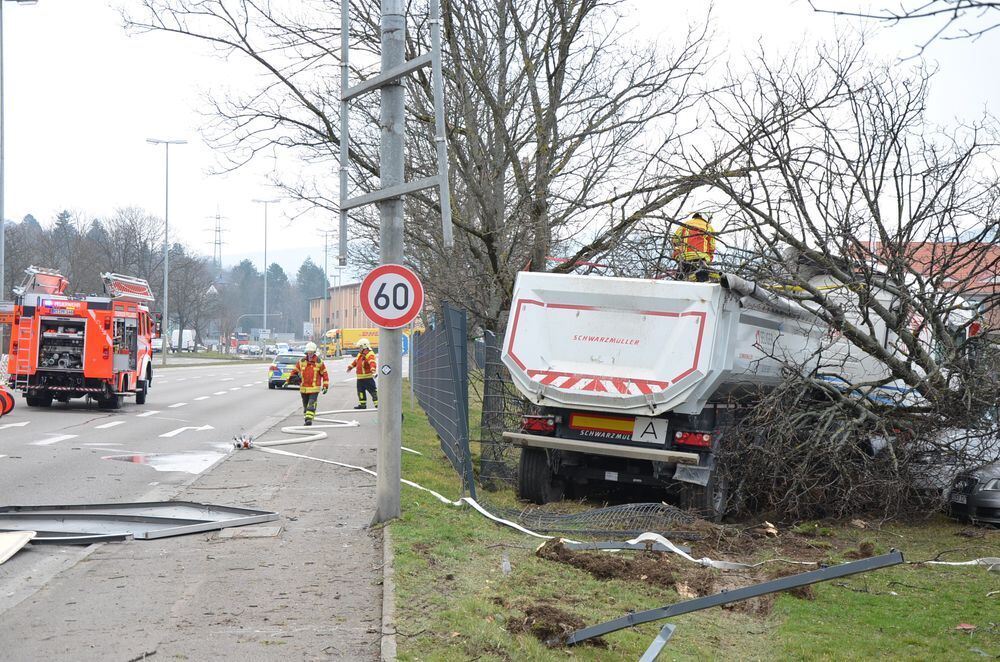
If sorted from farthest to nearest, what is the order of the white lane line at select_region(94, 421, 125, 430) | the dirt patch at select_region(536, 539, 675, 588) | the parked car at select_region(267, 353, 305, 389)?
the parked car at select_region(267, 353, 305, 389), the white lane line at select_region(94, 421, 125, 430), the dirt patch at select_region(536, 539, 675, 588)

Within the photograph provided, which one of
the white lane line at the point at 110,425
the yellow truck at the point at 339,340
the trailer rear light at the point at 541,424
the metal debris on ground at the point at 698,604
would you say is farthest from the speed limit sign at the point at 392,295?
the yellow truck at the point at 339,340

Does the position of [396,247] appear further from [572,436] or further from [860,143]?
[860,143]

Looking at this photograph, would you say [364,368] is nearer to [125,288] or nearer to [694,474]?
[125,288]

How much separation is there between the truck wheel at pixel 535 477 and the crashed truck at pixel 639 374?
0.04 ft

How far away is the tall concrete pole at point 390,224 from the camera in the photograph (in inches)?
348

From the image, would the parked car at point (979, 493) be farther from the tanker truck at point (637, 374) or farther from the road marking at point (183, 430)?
the road marking at point (183, 430)

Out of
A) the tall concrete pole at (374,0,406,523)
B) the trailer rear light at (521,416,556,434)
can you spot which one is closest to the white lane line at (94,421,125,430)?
the trailer rear light at (521,416,556,434)

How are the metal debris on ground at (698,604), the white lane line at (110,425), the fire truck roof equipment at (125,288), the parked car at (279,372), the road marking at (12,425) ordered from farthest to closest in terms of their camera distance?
the parked car at (279,372)
the fire truck roof equipment at (125,288)
the white lane line at (110,425)
the road marking at (12,425)
the metal debris on ground at (698,604)

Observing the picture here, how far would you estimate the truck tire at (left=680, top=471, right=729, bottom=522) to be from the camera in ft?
32.4

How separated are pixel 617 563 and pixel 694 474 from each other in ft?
8.60

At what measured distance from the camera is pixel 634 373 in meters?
10.1

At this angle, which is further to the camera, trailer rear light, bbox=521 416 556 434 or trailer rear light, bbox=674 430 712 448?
trailer rear light, bbox=521 416 556 434

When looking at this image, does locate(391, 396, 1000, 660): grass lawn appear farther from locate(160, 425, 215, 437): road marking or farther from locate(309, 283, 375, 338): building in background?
locate(309, 283, 375, 338): building in background

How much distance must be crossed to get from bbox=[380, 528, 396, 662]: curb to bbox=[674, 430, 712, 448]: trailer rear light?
325 cm
